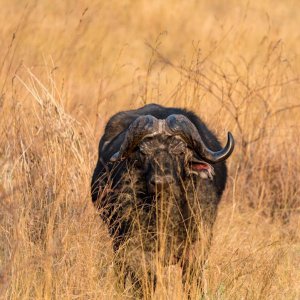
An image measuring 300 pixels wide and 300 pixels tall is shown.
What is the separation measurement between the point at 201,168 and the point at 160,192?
505 mm

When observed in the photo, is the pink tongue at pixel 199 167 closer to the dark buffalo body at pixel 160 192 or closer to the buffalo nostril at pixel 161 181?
the dark buffalo body at pixel 160 192

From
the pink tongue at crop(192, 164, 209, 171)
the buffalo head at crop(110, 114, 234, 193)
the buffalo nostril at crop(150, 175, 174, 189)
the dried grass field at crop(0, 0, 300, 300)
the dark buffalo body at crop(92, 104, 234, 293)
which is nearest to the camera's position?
the dried grass field at crop(0, 0, 300, 300)

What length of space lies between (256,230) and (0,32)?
10.1ft

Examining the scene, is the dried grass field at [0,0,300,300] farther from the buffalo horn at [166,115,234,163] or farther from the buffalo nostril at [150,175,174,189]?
the buffalo horn at [166,115,234,163]

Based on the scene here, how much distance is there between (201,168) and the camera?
669 cm

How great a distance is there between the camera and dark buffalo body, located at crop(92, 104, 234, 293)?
641 centimetres

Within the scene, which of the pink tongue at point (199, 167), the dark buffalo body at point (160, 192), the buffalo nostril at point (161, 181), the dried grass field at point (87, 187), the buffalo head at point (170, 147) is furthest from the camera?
the pink tongue at point (199, 167)

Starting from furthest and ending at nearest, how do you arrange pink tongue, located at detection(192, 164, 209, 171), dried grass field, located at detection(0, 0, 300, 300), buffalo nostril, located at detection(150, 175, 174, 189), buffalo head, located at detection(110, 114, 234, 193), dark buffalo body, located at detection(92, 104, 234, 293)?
pink tongue, located at detection(192, 164, 209, 171) < buffalo head, located at detection(110, 114, 234, 193) < dark buffalo body, located at detection(92, 104, 234, 293) < buffalo nostril, located at detection(150, 175, 174, 189) < dried grass field, located at detection(0, 0, 300, 300)

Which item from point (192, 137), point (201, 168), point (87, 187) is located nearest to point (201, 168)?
point (201, 168)

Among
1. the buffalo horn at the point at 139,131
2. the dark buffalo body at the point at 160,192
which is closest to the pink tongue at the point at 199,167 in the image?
the dark buffalo body at the point at 160,192

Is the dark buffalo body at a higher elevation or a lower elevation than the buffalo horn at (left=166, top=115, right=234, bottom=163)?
lower

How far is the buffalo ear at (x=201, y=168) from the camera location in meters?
6.66

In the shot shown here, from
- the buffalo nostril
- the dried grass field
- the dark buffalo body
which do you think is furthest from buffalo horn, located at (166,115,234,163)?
the dried grass field

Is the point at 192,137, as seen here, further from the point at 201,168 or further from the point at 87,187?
the point at 87,187
